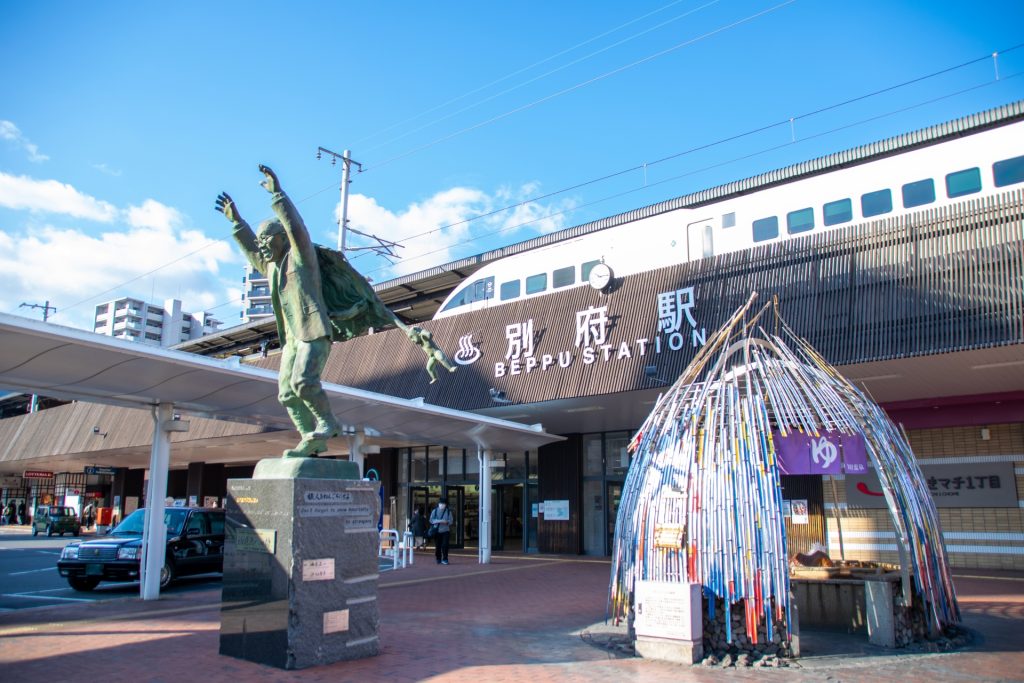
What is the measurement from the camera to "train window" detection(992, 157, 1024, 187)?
15578 millimetres

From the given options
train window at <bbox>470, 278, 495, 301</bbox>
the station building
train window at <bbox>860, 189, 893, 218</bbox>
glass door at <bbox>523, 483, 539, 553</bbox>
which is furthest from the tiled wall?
train window at <bbox>470, 278, 495, 301</bbox>

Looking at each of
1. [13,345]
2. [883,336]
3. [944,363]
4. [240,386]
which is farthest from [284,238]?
[944,363]

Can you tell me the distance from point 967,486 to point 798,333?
6.21 meters

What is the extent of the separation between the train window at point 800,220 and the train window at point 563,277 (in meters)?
6.37

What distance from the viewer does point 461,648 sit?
331 inches

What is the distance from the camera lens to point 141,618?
10625 millimetres

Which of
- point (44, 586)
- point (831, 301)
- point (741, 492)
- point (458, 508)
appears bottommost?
point (44, 586)

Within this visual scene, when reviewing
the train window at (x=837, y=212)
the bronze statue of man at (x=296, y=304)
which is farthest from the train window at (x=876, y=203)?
the bronze statue of man at (x=296, y=304)

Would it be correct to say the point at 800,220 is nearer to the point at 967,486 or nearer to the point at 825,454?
the point at 967,486

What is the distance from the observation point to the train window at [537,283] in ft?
75.9

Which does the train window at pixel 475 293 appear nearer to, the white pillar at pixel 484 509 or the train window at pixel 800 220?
the white pillar at pixel 484 509

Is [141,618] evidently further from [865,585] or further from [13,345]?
[865,585]

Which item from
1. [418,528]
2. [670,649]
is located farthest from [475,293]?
[670,649]

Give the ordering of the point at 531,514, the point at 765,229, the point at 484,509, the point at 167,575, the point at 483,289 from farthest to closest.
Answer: the point at 531,514
the point at 483,289
the point at 484,509
the point at 765,229
the point at 167,575
